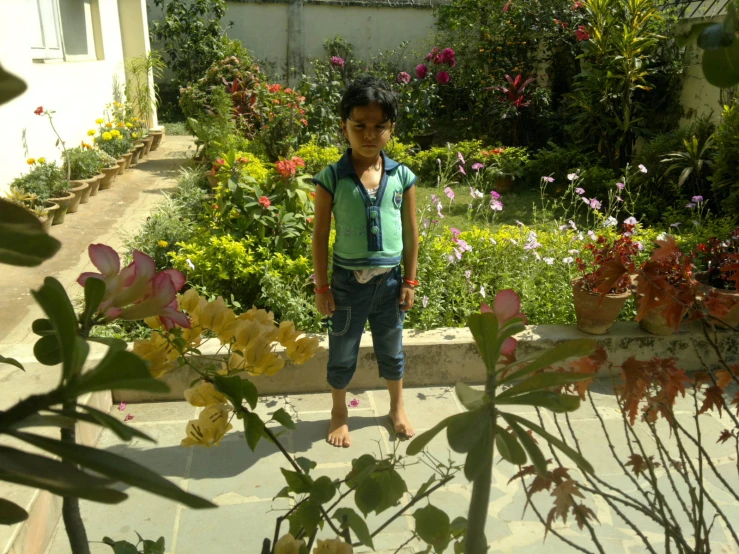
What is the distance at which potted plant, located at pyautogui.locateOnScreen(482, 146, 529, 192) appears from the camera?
7.53 meters

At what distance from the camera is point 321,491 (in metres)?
0.91

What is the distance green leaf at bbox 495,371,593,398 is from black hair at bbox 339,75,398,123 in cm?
213

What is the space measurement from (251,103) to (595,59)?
4.17 m

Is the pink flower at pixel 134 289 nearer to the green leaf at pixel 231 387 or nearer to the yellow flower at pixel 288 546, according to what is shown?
the green leaf at pixel 231 387

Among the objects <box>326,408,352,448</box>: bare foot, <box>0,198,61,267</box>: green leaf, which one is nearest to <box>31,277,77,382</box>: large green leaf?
<box>0,198,61,267</box>: green leaf

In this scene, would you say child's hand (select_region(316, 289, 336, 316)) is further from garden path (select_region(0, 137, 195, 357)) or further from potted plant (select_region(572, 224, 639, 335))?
potted plant (select_region(572, 224, 639, 335))

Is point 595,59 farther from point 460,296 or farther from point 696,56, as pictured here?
point 460,296

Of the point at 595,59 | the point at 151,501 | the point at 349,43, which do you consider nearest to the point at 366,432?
the point at 151,501

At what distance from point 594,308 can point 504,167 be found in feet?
14.8

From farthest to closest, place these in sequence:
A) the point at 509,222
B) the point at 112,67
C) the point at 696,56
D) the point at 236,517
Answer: the point at 112,67 → the point at 696,56 → the point at 509,222 → the point at 236,517

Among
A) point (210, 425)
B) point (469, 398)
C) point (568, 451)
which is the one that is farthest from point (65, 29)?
point (568, 451)

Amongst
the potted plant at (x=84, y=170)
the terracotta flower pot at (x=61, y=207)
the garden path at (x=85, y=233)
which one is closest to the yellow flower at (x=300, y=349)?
the garden path at (x=85, y=233)

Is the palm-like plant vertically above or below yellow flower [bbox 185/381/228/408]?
below

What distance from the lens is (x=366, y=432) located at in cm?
301
